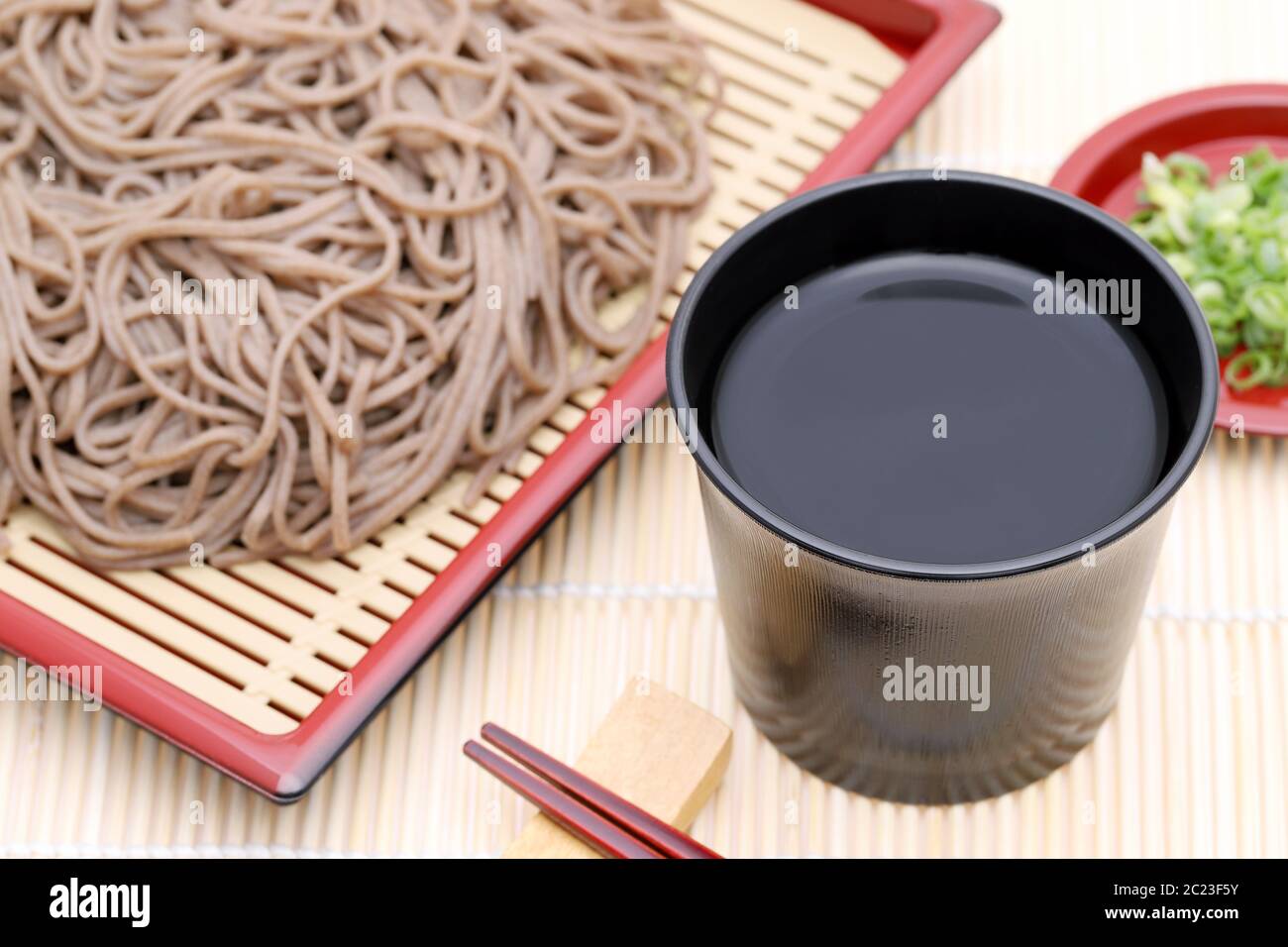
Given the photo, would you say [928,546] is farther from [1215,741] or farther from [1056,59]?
[1056,59]

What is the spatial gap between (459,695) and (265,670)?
186 mm

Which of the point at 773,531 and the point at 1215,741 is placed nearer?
the point at 773,531

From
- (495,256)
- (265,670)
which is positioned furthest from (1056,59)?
(265,670)

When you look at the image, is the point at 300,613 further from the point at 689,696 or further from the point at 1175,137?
the point at 1175,137

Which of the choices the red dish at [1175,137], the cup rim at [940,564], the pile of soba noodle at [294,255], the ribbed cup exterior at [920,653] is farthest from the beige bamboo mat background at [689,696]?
the cup rim at [940,564]

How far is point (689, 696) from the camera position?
1.39 meters

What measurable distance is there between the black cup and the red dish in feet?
1.45

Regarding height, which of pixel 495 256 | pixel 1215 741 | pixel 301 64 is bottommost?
pixel 1215 741

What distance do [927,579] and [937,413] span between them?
18 cm

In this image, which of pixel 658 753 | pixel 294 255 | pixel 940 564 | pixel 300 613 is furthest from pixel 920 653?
pixel 294 255
